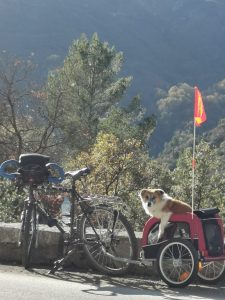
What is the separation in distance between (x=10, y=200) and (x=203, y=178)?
852 inches

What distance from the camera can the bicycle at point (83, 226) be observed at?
6137mm

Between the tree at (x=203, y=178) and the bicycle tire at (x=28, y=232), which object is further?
the tree at (x=203, y=178)

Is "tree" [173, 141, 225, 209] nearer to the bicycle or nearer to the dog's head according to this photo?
the bicycle

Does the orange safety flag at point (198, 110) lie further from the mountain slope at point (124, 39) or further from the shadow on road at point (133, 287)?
the mountain slope at point (124, 39)

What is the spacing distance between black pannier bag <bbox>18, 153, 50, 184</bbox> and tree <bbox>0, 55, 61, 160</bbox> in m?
18.5

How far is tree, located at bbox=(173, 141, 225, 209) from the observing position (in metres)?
30.4

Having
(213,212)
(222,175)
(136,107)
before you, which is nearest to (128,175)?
(222,175)

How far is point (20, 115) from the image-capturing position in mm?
26750

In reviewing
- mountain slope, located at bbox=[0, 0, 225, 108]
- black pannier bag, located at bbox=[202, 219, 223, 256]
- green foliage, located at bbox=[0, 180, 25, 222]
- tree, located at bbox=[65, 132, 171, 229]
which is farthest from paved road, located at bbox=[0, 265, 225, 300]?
mountain slope, located at bbox=[0, 0, 225, 108]

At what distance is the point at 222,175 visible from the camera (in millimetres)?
33500

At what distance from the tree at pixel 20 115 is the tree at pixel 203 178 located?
7857 millimetres

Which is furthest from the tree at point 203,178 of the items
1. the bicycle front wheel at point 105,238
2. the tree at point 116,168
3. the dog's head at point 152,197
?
the dog's head at point 152,197

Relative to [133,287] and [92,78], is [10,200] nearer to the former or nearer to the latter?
[133,287]

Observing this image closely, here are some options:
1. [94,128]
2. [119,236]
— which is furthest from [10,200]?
[94,128]
